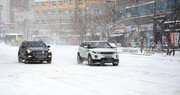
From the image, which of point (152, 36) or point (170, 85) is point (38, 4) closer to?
point (152, 36)

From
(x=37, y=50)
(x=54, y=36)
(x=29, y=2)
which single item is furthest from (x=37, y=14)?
(x=37, y=50)

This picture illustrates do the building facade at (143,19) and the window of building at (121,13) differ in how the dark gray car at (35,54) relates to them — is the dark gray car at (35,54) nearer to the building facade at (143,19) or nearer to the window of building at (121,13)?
the building facade at (143,19)

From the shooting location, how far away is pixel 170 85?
387 inches

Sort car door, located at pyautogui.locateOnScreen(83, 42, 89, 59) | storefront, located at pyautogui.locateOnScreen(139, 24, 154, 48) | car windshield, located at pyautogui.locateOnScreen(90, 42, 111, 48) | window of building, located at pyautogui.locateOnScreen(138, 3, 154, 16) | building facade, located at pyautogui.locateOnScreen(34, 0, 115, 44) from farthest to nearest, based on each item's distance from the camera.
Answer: building facade, located at pyautogui.locateOnScreen(34, 0, 115, 44) → window of building, located at pyautogui.locateOnScreen(138, 3, 154, 16) → storefront, located at pyautogui.locateOnScreen(139, 24, 154, 48) → car windshield, located at pyautogui.locateOnScreen(90, 42, 111, 48) → car door, located at pyautogui.locateOnScreen(83, 42, 89, 59)

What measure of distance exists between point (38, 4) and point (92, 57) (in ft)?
311

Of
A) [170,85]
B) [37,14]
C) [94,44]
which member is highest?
[37,14]

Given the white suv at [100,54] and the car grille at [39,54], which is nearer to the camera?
the white suv at [100,54]

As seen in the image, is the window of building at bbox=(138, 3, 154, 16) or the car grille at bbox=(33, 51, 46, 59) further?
the window of building at bbox=(138, 3, 154, 16)

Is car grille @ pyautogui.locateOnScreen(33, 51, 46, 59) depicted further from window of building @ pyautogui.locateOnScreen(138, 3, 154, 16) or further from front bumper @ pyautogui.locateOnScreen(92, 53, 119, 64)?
window of building @ pyautogui.locateOnScreen(138, 3, 154, 16)

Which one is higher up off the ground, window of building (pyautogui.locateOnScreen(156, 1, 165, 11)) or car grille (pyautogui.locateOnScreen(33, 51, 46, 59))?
window of building (pyautogui.locateOnScreen(156, 1, 165, 11))

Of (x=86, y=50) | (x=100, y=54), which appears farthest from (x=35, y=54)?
(x=100, y=54)

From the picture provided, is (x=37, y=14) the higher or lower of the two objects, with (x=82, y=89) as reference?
higher

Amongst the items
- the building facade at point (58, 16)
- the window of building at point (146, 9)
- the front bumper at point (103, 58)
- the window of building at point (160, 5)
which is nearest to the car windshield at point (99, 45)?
the front bumper at point (103, 58)

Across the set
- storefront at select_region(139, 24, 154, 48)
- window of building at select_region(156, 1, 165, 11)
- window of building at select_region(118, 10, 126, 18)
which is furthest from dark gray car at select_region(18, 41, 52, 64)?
window of building at select_region(118, 10, 126, 18)
